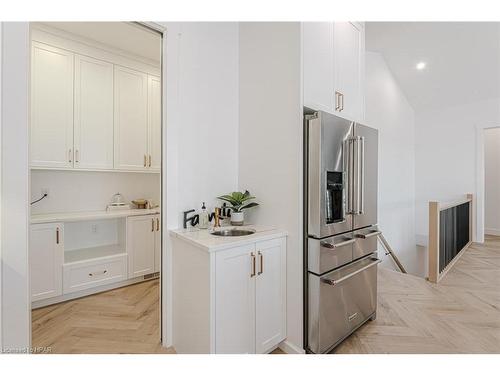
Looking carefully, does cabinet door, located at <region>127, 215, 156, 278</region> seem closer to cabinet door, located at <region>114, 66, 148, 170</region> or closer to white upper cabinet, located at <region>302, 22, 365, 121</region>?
cabinet door, located at <region>114, 66, 148, 170</region>

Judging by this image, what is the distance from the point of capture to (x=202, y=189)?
2.10 m

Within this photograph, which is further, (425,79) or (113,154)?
(425,79)

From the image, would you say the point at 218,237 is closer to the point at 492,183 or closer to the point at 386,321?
the point at 386,321

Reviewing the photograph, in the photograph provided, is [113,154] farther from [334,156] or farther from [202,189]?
[334,156]

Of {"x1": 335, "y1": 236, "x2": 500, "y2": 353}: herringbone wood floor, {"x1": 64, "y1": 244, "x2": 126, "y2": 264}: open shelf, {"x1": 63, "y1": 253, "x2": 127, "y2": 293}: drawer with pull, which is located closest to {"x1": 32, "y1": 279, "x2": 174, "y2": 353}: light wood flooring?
{"x1": 63, "y1": 253, "x2": 127, "y2": 293}: drawer with pull

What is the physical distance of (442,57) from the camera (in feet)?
13.4

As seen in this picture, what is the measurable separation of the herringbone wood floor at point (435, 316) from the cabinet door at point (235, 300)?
0.76 m

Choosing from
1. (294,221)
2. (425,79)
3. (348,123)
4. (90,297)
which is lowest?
(90,297)

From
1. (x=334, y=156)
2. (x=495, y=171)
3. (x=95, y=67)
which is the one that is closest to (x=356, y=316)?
(x=334, y=156)

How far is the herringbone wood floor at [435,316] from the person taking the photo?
1.84 meters

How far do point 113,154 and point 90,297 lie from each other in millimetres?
1586

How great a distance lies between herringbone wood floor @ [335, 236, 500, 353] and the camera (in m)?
1.84

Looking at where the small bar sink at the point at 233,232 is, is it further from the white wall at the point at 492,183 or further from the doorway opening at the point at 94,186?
the white wall at the point at 492,183

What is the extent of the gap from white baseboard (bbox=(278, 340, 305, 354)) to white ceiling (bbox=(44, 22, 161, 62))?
9.53ft
